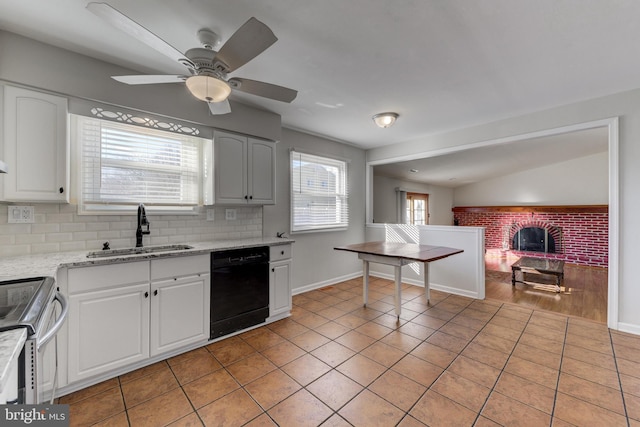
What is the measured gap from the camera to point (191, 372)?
2.09 meters

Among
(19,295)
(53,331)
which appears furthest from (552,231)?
(19,295)

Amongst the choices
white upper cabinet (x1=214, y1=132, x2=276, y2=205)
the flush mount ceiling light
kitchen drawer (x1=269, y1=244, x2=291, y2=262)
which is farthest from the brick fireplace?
white upper cabinet (x1=214, y1=132, x2=276, y2=205)

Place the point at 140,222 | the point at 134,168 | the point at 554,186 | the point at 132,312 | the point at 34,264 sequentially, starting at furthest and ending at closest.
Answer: the point at 554,186 → the point at 134,168 → the point at 140,222 → the point at 132,312 → the point at 34,264

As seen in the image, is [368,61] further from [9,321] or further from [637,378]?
[637,378]

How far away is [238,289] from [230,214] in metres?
0.95

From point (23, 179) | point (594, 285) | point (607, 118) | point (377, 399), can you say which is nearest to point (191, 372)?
point (377, 399)

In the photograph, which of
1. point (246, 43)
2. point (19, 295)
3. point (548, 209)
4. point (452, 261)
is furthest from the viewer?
point (548, 209)

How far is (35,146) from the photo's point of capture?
194 cm

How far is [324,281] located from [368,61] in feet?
10.5

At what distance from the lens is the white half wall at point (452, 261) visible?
3777mm

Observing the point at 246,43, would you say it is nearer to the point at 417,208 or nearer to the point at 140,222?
the point at 140,222

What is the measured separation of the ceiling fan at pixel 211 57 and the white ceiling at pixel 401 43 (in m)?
0.27

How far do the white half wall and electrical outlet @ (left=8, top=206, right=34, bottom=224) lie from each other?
439 cm

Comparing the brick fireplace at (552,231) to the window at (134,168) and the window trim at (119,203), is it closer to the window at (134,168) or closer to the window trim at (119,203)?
the window trim at (119,203)
